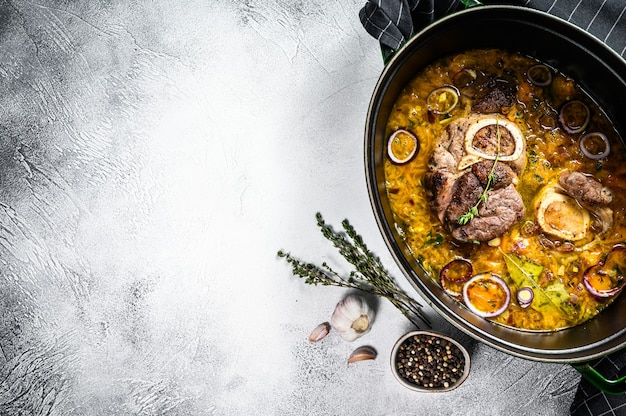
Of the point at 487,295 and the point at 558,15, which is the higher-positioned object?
the point at 558,15

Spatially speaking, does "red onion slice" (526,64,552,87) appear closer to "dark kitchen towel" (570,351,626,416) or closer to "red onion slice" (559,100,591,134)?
"red onion slice" (559,100,591,134)

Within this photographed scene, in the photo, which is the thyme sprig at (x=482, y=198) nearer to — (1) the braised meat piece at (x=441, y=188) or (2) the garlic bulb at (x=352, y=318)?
(1) the braised meat piece at (x=441, y=188)

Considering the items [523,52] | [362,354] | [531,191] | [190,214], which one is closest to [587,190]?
[531,191]

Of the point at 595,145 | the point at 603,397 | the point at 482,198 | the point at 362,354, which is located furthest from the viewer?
the point at 362,354

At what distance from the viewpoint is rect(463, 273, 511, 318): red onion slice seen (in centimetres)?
250

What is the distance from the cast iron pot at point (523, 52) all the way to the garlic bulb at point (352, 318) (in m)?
0.44

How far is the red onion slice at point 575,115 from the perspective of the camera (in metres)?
2.56

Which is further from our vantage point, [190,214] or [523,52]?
[190,214]

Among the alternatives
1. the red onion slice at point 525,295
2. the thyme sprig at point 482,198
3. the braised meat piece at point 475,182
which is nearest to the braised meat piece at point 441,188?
the braised meat piece at point 475,182

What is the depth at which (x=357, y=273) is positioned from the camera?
9.48 feet

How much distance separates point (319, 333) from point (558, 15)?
6.39ft

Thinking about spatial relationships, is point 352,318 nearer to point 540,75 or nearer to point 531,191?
point 531,191

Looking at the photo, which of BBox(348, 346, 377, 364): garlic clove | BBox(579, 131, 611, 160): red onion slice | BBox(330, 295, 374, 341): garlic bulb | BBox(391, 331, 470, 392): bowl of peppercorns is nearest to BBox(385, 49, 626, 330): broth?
A: BBox(579, 131, 611, 160): red onion slice

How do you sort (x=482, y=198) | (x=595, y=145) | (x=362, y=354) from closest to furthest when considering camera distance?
1. (x=482, y=198)
2. (x=595, y=145)
3. (x=362, y=354)
